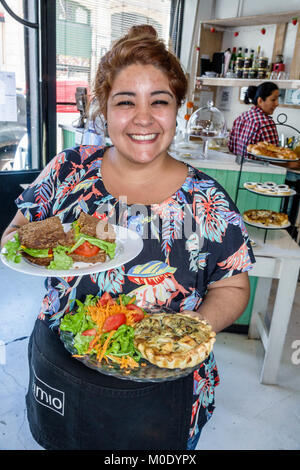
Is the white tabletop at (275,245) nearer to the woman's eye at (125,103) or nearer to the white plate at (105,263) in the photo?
the white plate at (105,263)

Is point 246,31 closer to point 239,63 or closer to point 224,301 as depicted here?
point 239,63

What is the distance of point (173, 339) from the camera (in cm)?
109

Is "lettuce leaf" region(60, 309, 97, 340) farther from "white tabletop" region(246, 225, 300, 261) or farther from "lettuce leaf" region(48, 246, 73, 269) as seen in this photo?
"white tabletop" region(246, 225, 300, 261)

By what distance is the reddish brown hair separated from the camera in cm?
118

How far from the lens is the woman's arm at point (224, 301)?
120cm

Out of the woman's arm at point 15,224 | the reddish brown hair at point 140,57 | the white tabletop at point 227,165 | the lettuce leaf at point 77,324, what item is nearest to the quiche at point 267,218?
the white tabletop at point 227,165

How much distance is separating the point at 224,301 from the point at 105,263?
40 centimetres

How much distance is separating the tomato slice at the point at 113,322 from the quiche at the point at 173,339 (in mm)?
62

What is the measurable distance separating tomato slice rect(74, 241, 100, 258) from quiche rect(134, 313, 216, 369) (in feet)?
0.94

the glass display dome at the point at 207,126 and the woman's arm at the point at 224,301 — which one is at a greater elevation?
the glass display dome at the point at 207,126

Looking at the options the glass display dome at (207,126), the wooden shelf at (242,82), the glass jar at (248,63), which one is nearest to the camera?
the glass display dome at (207,126)

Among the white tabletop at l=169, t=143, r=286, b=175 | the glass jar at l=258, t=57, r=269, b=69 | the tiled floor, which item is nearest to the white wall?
the glass jar at l=258, t=57, r=269, b=69

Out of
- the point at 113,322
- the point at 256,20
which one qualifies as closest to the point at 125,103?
the point at 113,322
